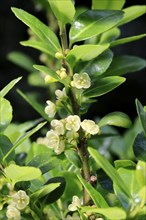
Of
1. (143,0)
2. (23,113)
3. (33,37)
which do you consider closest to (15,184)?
(33,37)

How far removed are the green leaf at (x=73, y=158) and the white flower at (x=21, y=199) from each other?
0.25 ft

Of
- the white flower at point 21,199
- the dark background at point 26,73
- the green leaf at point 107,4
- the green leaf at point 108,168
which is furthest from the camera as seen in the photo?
the dark background at point 26,73

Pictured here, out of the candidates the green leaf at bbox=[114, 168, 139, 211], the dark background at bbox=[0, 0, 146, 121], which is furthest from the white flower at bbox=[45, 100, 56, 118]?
the dark background at bbox=[0, 0, 146, 121]

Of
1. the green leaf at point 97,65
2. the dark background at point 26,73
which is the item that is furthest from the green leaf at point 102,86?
the dark background at point 26,73

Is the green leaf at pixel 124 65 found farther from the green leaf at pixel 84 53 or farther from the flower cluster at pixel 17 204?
the flower cluster at pixel 17 204

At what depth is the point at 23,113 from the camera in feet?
7.98

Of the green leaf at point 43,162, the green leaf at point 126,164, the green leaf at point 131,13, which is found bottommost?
the green leaf at point 126,164

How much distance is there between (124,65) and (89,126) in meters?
0.18

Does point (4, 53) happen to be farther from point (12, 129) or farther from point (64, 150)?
point (64, 150)

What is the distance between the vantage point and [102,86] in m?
0.73

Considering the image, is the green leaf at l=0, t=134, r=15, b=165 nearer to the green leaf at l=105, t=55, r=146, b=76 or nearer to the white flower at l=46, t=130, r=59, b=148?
the white flower at l=46, t=130, r=59, b=148

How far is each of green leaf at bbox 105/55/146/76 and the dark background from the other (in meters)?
1.56

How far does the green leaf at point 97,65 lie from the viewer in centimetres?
73

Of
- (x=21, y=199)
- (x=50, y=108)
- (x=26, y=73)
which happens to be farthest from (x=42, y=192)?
(x=26, y=73)
